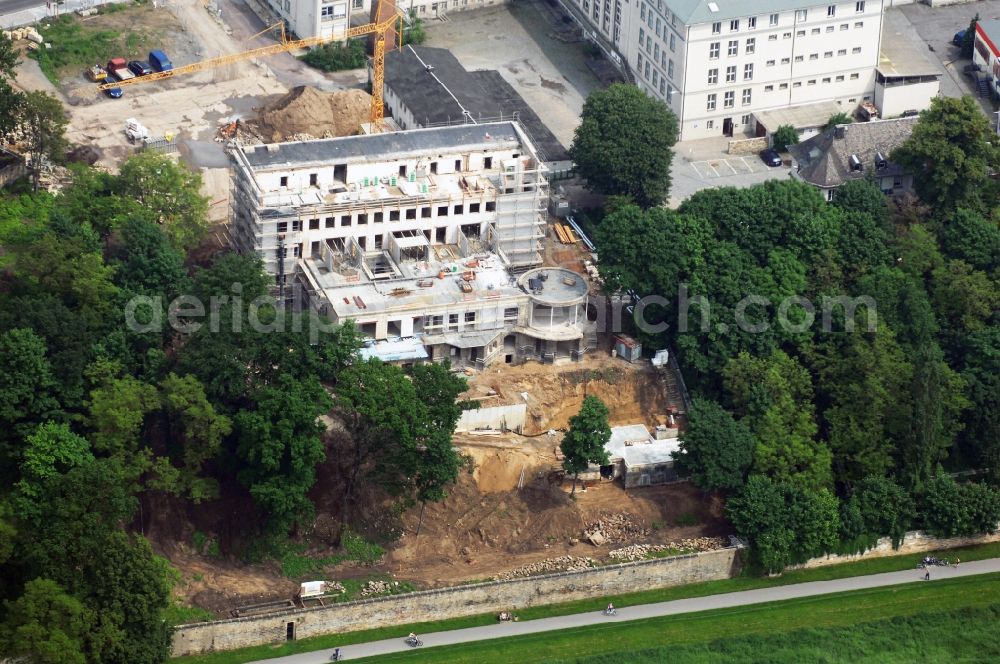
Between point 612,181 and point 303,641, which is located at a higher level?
point 612,181

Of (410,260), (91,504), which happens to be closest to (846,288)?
(410,260)

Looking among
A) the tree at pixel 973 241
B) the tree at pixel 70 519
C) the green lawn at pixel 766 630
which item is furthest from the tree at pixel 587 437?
the tree at pixel 973 241

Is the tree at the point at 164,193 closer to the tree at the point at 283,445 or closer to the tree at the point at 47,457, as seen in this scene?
the tree at the point at 283,445

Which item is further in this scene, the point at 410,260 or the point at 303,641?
the point at 410,260

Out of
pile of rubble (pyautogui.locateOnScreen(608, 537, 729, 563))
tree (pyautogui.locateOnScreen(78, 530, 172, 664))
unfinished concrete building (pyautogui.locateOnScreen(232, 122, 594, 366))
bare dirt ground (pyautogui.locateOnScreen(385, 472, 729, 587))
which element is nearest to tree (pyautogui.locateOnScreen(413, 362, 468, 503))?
bare dirt ground (pyautogui.locateOnScreen(385, 472, 729, 587))

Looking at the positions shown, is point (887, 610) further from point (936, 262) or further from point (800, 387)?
point (936, 262)

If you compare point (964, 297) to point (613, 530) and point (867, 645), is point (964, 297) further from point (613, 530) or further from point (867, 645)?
point (613, 530)

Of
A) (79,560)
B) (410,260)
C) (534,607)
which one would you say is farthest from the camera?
(410,260)

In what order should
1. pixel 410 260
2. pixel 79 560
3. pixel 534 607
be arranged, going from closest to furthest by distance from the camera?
pixel 79 560, pixel 534 607, pixel 410 260
